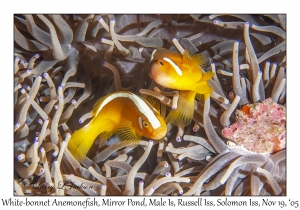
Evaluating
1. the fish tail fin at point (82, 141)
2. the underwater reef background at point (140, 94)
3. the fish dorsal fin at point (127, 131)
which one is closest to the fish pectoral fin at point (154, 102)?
the underwater reef background at point (140, 94)

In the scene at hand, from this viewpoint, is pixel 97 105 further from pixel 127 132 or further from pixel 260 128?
pixel 260 128

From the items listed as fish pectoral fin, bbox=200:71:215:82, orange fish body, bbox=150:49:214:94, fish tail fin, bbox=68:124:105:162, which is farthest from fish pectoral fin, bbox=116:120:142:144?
fish pectoral fin, bbox=200:71:215:82

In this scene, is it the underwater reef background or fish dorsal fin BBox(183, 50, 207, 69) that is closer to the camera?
the underwater reef background

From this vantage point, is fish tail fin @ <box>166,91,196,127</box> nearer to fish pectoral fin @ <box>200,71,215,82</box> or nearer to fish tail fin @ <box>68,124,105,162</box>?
fish pectoral fin @ <box>200,71,215,82</box>

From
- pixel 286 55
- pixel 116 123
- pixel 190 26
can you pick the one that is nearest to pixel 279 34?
pixel 286 55

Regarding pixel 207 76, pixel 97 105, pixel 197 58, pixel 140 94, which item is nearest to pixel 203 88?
pixel 207 76

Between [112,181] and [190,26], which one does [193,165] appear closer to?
[112,181]
